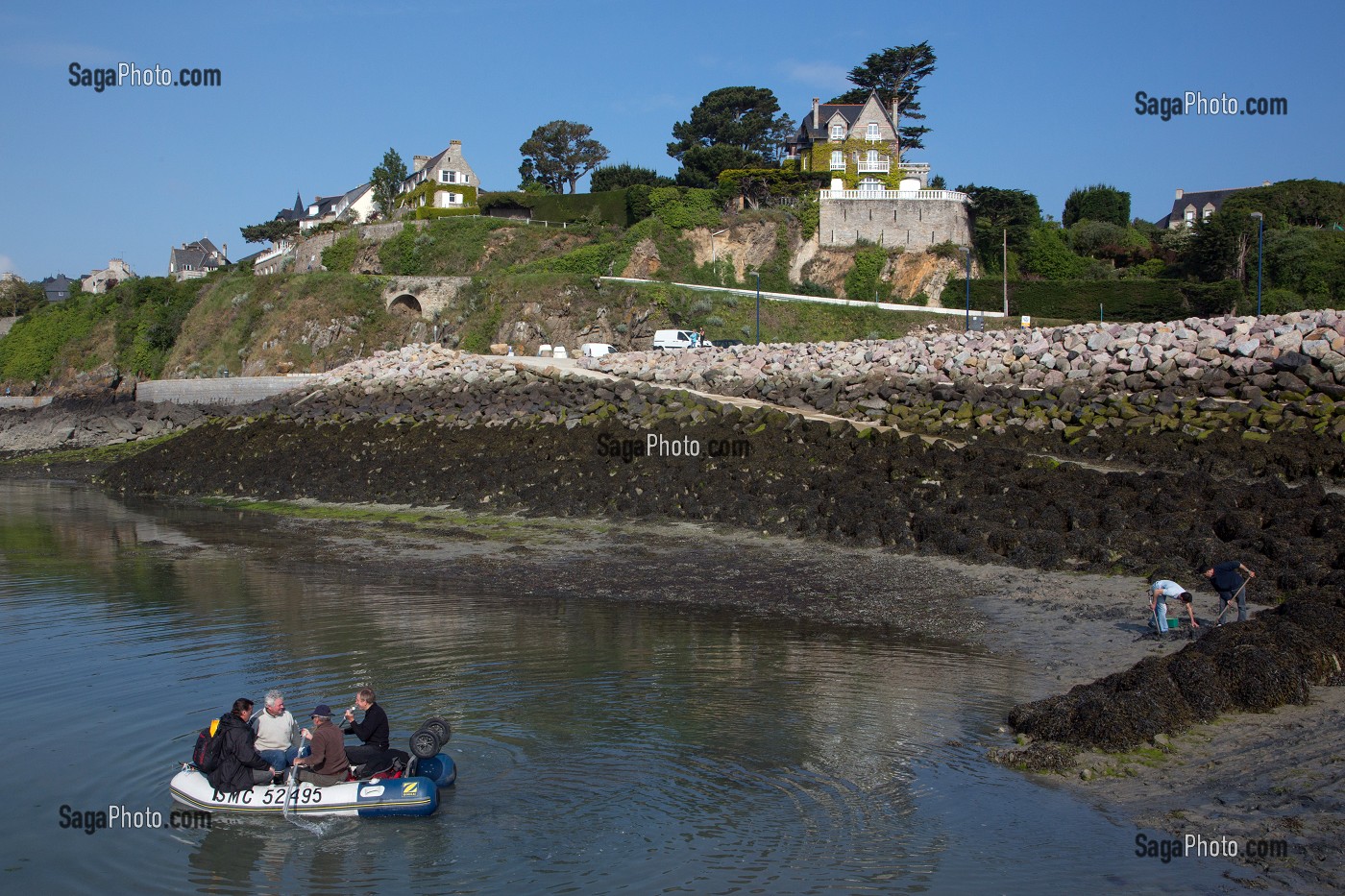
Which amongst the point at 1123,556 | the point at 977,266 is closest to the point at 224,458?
the point at 1123,556

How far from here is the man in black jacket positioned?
9172mm

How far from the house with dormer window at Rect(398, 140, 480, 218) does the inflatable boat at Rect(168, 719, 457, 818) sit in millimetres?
60908

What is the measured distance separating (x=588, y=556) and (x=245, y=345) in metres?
46.8

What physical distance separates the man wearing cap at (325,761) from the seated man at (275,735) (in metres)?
0.26

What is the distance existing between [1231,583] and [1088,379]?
14294 millimetres

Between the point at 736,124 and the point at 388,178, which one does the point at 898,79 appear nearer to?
the point at 736,124

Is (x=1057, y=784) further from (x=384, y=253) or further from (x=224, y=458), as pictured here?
(x=384, y=253)

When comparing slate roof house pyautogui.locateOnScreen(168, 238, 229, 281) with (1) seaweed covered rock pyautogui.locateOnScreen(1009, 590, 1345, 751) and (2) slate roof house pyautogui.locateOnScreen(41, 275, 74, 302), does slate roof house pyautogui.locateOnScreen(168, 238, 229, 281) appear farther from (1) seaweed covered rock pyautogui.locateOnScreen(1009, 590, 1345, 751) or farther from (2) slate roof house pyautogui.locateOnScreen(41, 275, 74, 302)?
(1) seaweed covered rock pyautogui.locateOnScreen(1009, 590, 1345, 751)

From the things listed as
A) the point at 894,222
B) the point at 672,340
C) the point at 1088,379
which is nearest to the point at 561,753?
the point at 1088,379

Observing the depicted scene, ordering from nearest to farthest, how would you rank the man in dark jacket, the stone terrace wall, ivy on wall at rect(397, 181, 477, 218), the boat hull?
the boat hull, the man in dark jacket, the stone terrace wall, ivy on wall at rect(397, 181, 477, 218)

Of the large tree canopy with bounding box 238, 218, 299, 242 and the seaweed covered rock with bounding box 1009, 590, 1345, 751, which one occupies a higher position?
the large tree canopy with bounding box 238, 218, 299, 242

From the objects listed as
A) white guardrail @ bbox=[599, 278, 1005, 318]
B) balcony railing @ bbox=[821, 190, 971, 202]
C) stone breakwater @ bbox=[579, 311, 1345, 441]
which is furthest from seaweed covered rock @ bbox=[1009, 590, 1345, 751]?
balcony railing @ bbox=[821, 190, 971, 202]

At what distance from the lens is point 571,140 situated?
3452 inches

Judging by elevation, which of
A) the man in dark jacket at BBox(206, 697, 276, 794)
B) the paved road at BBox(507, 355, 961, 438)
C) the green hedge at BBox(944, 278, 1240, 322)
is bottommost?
the man in dark jacket at BBox(206, 697, 276, 794)
